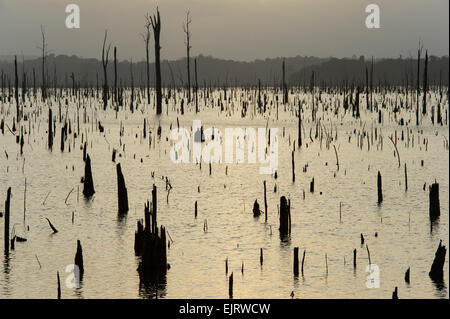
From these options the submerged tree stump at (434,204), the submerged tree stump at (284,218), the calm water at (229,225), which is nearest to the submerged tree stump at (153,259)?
the calm water at (229,225)

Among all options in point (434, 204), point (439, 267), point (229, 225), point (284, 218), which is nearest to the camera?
point (439, 267)

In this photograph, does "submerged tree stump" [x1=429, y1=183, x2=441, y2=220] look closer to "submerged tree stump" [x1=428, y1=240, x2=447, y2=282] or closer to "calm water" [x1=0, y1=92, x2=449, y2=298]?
"calm water" [x1=0, y1=92, x2=449, y2=298]

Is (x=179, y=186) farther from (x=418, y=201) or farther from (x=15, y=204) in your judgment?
(x=418, y=201)

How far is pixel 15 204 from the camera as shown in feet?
23.8

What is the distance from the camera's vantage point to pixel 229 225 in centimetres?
633

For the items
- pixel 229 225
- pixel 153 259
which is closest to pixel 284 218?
pixel 229 225

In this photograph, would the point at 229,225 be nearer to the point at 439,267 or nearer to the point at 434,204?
the point at 434,204

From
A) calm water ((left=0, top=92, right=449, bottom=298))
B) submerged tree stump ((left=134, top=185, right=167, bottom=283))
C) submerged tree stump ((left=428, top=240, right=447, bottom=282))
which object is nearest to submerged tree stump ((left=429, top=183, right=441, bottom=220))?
calm water ((left=0, top=92, right=449, bottom=298))

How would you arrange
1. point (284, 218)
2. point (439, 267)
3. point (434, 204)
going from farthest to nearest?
point (434, 204)
point (284, 218)
point (439, 267)

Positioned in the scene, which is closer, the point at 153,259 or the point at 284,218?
the point at 153,259

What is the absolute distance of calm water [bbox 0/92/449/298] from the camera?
14.9 ft
